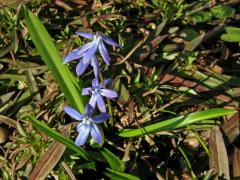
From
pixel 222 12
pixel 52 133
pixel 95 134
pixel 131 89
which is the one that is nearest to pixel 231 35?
pixel 222 12

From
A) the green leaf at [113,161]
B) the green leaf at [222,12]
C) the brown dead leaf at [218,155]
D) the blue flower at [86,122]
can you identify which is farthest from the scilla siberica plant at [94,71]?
the green leaf at [222,12]

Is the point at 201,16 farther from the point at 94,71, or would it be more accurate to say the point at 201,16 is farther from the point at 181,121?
the point at 94,71

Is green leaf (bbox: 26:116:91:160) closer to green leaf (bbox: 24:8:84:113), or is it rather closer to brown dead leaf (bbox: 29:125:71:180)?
brown dead leaf (bbox: 29:125:71:180)

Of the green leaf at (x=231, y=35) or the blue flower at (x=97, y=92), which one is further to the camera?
the green leaf at (x=231, y=35)

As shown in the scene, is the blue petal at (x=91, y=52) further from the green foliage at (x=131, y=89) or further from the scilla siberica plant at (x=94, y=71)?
the green foliage at (x=131, y=89)

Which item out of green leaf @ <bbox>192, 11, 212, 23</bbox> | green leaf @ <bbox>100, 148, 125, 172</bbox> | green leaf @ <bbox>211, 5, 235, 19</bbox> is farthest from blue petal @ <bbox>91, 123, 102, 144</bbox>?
green leaf @ <bbox>211, 5, 235, 19</bbox>

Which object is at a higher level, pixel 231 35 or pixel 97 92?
pixel 97 92

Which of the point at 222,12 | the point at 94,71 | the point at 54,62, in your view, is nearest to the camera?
the point at 94,71
